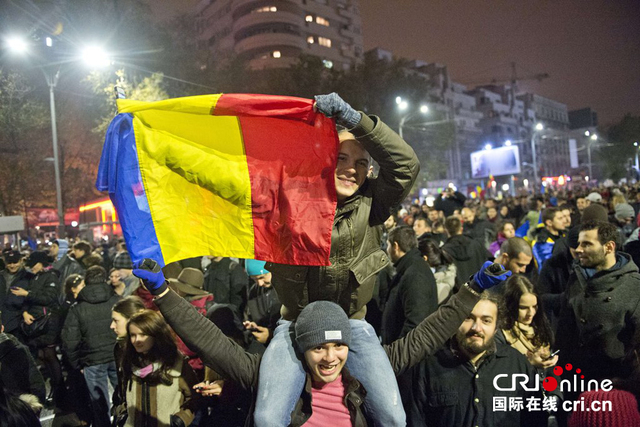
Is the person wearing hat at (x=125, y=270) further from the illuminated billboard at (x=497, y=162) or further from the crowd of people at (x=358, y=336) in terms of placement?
the illuminated billboard at (x=497, y=162)

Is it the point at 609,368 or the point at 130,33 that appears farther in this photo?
the point at 130,33

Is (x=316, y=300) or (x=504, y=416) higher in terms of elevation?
(x=316, y=300)

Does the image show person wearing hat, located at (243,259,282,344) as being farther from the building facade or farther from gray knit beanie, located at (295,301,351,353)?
the building facade

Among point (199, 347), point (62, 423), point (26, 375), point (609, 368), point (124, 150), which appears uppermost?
point (124, 150)

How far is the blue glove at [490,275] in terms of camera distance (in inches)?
110

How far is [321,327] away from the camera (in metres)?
2.64

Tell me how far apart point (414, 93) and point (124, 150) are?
37.2 m

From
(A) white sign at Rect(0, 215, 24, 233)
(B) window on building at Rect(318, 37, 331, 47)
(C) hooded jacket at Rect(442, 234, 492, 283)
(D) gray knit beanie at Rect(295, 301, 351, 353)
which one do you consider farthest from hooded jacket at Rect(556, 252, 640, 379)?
(B) window on building at Rect(318, 37, 331, 47)

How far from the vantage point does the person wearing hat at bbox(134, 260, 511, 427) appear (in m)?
Answer: 2.62

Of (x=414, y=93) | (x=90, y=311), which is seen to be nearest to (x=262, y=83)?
(x=414, y=93)

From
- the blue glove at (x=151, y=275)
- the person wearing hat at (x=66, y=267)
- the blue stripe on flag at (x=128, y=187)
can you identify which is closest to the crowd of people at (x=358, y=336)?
the blue glove at (x=151, y=275)

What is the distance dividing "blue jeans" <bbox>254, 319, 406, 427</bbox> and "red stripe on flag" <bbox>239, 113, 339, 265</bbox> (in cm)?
57

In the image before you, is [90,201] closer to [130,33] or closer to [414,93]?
[130,33]

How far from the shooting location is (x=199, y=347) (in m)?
2.63
